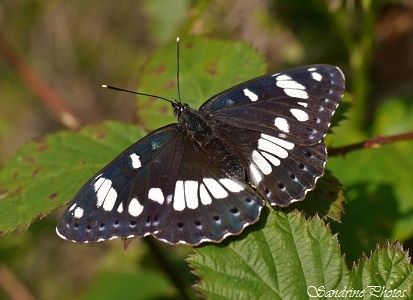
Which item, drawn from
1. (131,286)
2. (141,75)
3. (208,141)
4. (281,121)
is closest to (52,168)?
(141,75)

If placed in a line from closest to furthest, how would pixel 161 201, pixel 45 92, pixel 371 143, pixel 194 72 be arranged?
pixel 161 201
pixel 371 143
pixel 194 72
pixel 45 92

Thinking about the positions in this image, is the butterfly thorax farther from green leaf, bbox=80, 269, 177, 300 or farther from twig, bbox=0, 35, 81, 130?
green leaf, bbox=80, 269, 177, 300

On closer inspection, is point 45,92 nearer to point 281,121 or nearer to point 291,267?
point 281,121

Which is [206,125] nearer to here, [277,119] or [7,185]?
[277,119]

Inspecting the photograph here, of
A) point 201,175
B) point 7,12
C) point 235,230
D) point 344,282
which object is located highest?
point 7,12

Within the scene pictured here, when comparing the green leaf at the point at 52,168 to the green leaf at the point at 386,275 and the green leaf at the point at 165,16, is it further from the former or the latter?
the green leaf at the point at 165,16

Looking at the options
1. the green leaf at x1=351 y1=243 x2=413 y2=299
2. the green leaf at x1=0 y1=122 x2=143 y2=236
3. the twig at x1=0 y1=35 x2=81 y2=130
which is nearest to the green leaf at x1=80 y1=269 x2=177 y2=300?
the twig at x1=0 y1=35 x2=81 y2=130

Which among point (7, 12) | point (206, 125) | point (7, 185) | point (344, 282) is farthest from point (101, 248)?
point (344, 282)
